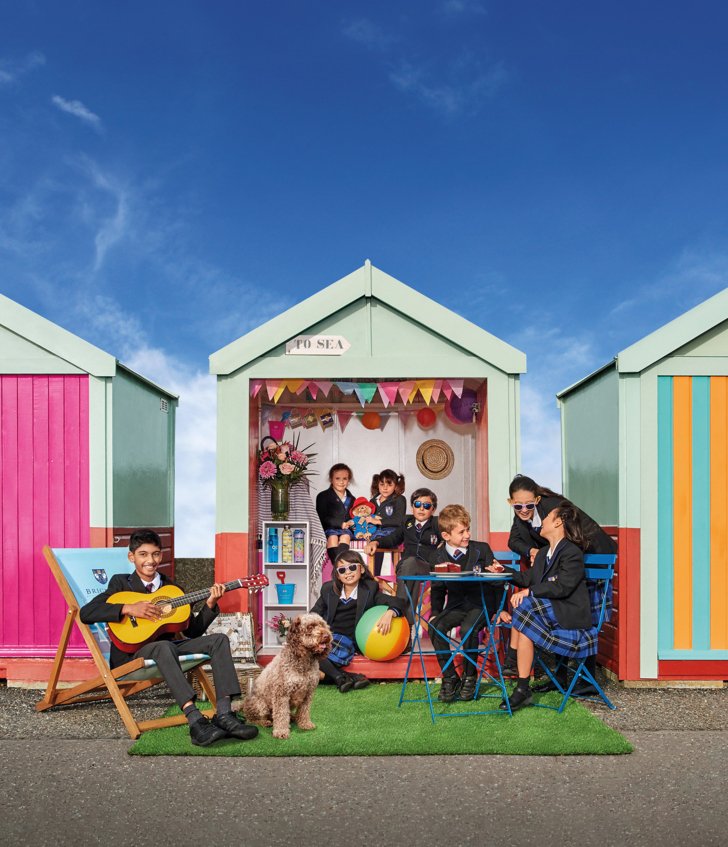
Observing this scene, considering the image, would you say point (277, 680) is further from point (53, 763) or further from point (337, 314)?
point (337, 314)

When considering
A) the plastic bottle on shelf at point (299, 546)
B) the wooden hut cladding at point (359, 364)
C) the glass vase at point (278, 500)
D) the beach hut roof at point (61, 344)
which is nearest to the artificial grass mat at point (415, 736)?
the wooden hut cladding at point (359, 364)

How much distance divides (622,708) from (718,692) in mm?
1234

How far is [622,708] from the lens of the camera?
6793mm

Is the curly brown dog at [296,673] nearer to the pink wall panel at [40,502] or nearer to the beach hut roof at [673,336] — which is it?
the pink wall panel at [40,502]

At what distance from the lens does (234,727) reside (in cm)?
569

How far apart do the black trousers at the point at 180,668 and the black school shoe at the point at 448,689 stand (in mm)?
1586

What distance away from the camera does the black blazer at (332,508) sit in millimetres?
9141

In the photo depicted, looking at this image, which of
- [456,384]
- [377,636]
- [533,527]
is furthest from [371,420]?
[377,636]

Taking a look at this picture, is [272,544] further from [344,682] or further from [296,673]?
[296,673]

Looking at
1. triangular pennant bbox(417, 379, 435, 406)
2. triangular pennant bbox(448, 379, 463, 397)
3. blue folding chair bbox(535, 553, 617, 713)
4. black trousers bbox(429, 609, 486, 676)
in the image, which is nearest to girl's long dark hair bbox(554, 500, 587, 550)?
blue folding chair bbox(535, 553, 617, 713)

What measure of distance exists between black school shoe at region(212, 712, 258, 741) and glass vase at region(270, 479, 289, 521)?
3.27 meters

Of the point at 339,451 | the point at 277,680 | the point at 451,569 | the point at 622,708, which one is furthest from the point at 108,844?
the point at 339,451

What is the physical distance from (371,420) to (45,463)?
10.7ft

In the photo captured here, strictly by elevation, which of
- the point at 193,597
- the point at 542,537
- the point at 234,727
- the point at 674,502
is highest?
the point at 674,502
